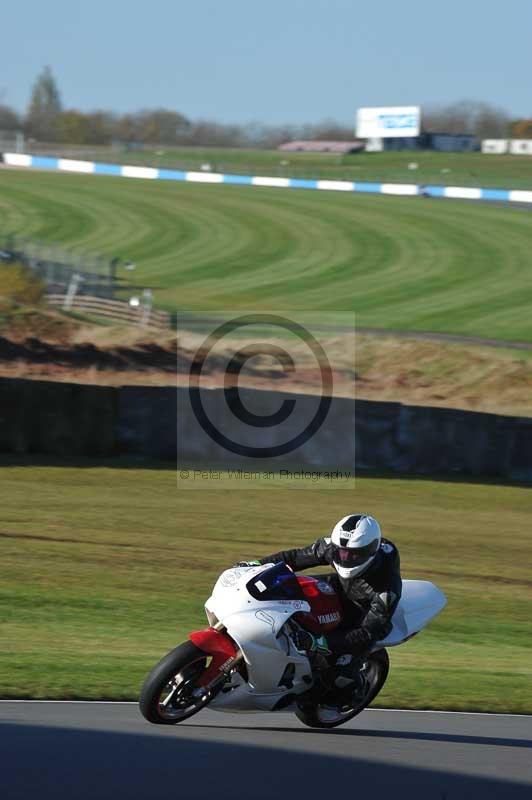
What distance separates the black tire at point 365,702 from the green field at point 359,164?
65194mm

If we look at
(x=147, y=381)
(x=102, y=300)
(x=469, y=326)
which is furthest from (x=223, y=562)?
(x=469, y=326)

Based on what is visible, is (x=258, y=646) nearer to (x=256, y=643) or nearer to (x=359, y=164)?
(x=256, y=643)

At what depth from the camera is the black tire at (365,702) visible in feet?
25.9

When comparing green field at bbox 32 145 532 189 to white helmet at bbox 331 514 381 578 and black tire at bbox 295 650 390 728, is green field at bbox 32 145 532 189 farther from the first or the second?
white helmet at bbox 331 514 381 578

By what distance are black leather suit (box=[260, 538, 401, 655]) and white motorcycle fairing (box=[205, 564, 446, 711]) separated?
318 millimetres

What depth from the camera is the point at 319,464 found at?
1858 centimetres

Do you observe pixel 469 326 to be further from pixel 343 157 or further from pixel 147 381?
pixel 343 157

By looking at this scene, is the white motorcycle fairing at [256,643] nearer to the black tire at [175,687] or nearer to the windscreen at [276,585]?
the windscreen at [276,585]

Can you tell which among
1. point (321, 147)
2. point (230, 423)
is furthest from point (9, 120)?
point (230, 423)

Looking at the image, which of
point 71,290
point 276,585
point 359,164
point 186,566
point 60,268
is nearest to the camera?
point 276,585

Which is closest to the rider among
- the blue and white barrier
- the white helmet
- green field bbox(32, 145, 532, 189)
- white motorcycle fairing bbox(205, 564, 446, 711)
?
the white helmet

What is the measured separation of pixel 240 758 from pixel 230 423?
38.0 feet

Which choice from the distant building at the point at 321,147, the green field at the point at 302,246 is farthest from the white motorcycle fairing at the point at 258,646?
the distant building at the point at 321,147

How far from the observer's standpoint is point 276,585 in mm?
7395
